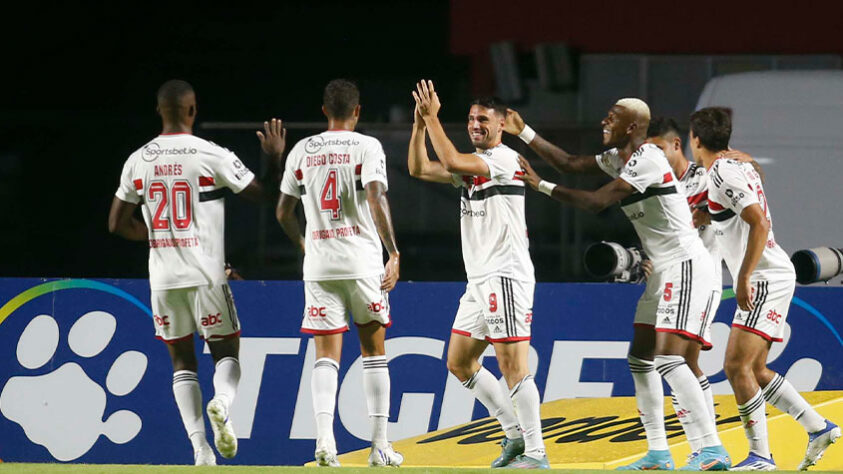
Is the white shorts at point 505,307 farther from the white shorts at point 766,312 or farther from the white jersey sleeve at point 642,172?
the white shorts at point 766,312

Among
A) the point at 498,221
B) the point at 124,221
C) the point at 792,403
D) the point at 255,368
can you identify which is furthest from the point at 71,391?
the point at 792,403

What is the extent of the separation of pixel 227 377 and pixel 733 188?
2.93 m

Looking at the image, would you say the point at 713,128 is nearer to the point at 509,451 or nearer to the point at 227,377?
the point at 509,451

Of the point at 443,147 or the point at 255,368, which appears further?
the point at 255,368

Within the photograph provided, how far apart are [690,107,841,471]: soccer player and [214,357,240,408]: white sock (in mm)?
2737

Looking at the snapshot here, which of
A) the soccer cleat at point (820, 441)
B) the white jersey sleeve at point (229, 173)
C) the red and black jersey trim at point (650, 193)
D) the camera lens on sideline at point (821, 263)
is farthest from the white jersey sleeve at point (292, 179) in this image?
the camera lens on sideline at point (821, 263)

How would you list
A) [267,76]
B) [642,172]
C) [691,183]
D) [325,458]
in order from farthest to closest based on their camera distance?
[267,76] → [691,183] → [642,172] → [325,458]

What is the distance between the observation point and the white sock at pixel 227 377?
6.59 metres

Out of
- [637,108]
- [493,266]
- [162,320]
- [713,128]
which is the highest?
[637,108]

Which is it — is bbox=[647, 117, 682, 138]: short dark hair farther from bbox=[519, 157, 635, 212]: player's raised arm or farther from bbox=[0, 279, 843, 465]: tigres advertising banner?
bbox=[0, 279, 843, 465]: tigres advertising banner

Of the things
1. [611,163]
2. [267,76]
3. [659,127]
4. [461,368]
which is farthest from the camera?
[267,76]

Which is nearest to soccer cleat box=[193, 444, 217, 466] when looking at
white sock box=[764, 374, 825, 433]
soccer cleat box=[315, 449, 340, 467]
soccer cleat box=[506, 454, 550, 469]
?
soccer cleat box=[315, 449, 340, 467]

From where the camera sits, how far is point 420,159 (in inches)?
275

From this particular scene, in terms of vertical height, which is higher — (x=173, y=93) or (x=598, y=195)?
(x=173, y=93)
